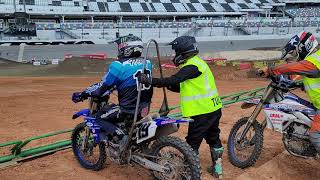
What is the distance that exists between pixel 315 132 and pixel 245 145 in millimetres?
1130

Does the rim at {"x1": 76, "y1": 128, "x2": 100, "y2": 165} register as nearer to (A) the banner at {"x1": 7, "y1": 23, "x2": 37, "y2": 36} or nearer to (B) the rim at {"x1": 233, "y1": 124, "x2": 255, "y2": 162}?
(B) the rim at {"x1": 233, "y1": 124, "x2": 255, "y2": 162}

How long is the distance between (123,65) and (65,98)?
911 centimetres

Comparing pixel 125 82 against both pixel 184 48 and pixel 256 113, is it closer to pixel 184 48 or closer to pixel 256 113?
pixel 184 48

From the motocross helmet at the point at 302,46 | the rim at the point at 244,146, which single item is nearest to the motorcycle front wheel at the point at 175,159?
the rim at the point at 244,146

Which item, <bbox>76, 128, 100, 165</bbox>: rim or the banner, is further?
the banner

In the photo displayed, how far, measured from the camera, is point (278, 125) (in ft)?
17.5

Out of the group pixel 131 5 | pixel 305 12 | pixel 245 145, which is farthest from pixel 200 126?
pixel 305 12

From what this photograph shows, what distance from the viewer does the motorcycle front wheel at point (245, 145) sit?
5.64 metres

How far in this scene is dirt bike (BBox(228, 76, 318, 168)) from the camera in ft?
17.1

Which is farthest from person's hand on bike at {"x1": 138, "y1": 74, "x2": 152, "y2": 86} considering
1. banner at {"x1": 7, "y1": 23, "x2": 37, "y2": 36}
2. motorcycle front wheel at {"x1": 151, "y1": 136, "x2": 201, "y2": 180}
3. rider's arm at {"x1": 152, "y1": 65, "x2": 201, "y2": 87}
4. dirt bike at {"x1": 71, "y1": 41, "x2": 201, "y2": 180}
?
banner at {"x1": 7, "y1": 23, "x2": 37, "y2": 36}

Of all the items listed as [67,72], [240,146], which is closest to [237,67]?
[67,72]

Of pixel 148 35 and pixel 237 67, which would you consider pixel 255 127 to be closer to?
pixel 237 67

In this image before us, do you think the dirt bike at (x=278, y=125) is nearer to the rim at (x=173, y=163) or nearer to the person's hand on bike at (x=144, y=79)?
the rim at (x=173, y=163)

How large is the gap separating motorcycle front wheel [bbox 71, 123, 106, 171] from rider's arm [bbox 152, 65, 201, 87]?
4.41ft
